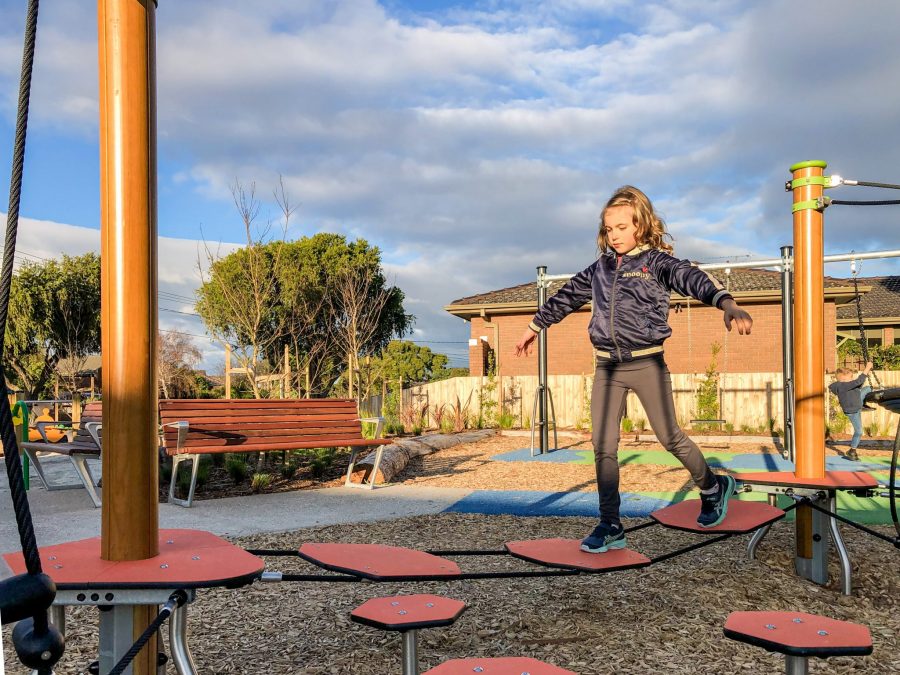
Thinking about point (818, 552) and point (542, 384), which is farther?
point (542, 384)

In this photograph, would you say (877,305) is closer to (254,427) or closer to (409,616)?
(254,427)

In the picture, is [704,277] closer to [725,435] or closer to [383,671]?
[383,671]

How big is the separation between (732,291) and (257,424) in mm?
16291

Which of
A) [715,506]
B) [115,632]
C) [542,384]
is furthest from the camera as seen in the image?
[542,384]

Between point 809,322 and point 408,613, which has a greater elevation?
point 809,322

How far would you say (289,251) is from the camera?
998 inches

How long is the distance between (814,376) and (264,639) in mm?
3220

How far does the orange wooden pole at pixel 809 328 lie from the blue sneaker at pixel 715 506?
115cm

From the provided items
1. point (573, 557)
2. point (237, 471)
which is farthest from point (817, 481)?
point (237, 471)

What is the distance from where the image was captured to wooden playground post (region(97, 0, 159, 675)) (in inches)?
76.8

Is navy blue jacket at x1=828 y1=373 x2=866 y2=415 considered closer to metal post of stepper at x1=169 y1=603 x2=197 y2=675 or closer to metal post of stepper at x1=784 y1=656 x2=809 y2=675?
metal post of stepper at x1=784 y1=656 x2=809 y2=675

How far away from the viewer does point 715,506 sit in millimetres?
3230

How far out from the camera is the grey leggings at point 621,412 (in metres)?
3.12

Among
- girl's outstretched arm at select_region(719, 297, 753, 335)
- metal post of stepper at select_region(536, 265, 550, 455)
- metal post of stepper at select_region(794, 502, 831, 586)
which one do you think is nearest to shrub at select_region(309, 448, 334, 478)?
metal post of stepper at select_region(536, 265, 550, 455)
